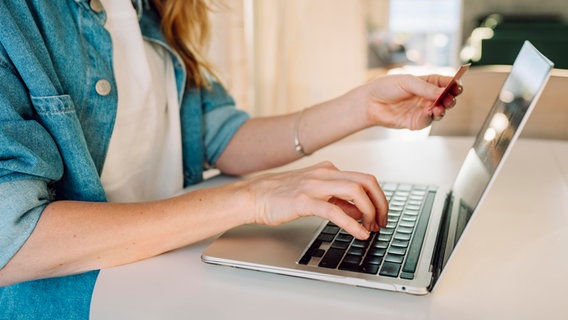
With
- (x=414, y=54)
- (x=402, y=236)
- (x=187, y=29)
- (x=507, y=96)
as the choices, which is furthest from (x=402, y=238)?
(x=414, y=54)

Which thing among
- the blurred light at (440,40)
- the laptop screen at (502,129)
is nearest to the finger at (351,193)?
the laptop screen at (502,129)

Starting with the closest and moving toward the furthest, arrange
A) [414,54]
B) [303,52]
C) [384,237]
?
[384,237]
[303,52]
[414,54]

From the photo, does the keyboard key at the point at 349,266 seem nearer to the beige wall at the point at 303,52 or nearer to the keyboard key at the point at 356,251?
the keyboard key at the point at 356,251

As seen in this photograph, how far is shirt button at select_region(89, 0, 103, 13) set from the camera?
33.8 inches

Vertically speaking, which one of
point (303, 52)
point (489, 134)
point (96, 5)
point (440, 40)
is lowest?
point (440, 40)

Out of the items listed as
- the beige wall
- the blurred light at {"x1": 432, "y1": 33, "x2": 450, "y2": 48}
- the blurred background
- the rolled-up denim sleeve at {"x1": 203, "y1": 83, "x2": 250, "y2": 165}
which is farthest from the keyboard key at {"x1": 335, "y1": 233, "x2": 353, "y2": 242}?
the blurred light at {"x1": 432, "y1": 33, "x2": 450, "y2": 48}

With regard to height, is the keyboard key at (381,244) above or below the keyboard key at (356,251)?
below

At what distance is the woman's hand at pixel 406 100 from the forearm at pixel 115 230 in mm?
322

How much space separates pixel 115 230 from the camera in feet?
2.27

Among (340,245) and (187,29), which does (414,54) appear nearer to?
(187,29)

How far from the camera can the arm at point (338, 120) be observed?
0.92 meters

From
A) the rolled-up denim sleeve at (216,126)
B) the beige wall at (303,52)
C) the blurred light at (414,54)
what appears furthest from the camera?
the blurred light at (414,54)

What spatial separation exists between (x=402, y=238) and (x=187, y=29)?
1.98 ft

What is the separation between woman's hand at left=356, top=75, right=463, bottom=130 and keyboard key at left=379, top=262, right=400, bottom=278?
29 centimetres
